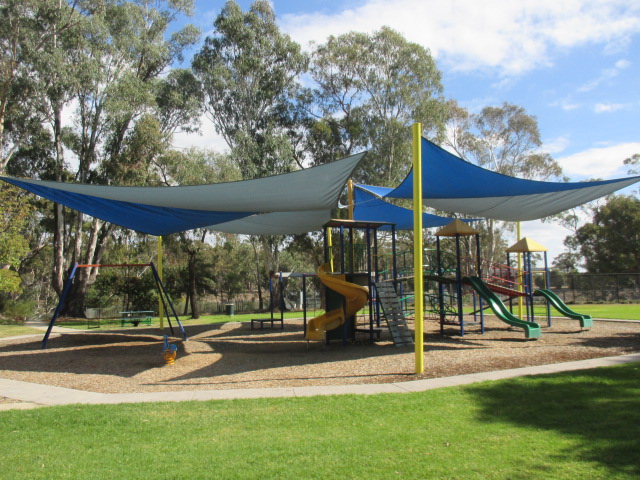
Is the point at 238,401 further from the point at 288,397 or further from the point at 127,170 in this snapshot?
the point at 127,170

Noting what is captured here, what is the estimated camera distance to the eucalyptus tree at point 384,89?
29.0m

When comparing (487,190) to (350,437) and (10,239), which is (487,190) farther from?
(10,239)

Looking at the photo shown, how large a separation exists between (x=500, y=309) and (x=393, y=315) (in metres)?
2.88

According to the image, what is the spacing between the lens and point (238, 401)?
5.96m

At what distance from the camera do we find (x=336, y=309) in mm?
11539

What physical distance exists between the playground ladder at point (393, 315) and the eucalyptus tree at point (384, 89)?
720 inches

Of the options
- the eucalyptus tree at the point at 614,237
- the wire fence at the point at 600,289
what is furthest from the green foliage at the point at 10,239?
the eucalyptus tree at the point at 614,237

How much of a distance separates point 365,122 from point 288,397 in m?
26.1

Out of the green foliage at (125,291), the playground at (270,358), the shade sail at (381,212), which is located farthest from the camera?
the green foliage at (125,291)

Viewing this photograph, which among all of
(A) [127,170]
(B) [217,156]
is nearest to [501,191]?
(A) [127,170]

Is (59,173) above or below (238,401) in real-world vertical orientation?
above

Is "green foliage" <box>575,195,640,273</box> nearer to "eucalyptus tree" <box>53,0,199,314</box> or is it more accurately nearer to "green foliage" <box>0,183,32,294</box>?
"eucalyptus tree" <box>53,0,199,314</box>

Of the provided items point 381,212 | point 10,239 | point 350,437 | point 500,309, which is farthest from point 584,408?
point 10,239

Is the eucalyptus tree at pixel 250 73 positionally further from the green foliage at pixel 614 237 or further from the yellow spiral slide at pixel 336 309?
the green foliage at pixel 614 237
